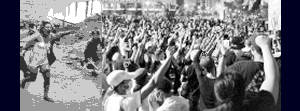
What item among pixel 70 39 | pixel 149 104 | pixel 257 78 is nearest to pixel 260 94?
pixel 257 78

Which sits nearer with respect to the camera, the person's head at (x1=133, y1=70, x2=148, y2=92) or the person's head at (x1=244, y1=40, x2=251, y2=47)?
the person's head at (x1=133, y1=70, x2=148, y2=92)

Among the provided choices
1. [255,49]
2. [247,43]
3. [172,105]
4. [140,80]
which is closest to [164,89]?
[172,105]

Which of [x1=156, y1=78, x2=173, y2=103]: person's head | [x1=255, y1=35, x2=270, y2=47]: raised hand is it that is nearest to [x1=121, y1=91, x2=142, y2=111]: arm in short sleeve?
[x1=156, y1=78, x2=173, y2=103]: person's head

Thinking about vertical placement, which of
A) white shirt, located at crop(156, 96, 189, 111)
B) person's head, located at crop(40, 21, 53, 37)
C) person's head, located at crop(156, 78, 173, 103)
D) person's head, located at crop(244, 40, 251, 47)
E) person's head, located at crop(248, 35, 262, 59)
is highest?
person's head, located at crop(40, 21, 53, 37)

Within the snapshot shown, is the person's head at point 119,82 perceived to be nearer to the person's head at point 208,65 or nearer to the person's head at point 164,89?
the person's head at point 164,89

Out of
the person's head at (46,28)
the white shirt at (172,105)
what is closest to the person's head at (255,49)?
the white shirt at (172,105)

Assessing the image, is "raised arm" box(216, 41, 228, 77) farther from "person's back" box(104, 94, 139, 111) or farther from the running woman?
the running woman

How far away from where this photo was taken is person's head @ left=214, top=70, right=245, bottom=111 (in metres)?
2.55

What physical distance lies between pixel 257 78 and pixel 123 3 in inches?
78.5

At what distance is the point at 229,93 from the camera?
2.60m

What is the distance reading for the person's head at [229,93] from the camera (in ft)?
8.36

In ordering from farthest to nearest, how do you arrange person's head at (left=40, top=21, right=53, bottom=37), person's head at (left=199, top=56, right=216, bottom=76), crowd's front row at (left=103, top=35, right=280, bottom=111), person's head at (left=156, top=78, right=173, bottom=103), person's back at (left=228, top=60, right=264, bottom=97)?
person's head at (left=40, top=21, right=53, bottom=37) < person's head at (left=199, top=56, right=216, bottom=76) < person's back at (left=228, top=60, right=264, bottom=97) < person's head at (left=156, top=78, right=173, bottom=103) < crowd's front row at (left=103, top=35, right=280, bottom=111)

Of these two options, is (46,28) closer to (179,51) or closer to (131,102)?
(179,51)

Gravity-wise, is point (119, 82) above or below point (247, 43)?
below
